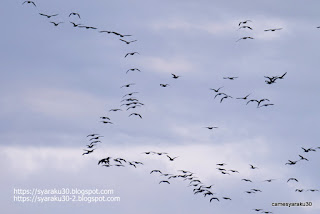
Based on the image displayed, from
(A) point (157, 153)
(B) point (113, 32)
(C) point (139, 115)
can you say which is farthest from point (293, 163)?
(B) point (113, 32)

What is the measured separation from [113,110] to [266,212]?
88.4 feet

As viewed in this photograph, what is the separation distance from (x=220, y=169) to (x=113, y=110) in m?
16.5

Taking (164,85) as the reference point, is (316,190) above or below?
below

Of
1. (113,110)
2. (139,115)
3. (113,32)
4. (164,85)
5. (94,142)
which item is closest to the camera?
(113,32)

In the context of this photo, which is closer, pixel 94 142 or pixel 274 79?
pixel 274 79

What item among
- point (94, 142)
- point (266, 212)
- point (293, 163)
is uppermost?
point (94, 142)

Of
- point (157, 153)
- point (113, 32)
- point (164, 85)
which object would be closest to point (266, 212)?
point (157, 153)

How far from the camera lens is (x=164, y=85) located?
75.3 meters

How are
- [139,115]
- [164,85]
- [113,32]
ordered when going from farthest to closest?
[164,85] → [139,115] → [113,32]

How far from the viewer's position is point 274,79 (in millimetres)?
71625

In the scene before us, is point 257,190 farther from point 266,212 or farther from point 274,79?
point 274,79

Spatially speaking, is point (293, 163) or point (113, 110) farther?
point (293, 163)

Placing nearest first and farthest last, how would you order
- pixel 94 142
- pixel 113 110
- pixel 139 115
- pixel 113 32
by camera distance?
1. pixel 113 32
2. pixel 139 115
3. pixel 113 110
4. pixel 94 142

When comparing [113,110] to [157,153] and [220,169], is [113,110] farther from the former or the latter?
[220,169]
